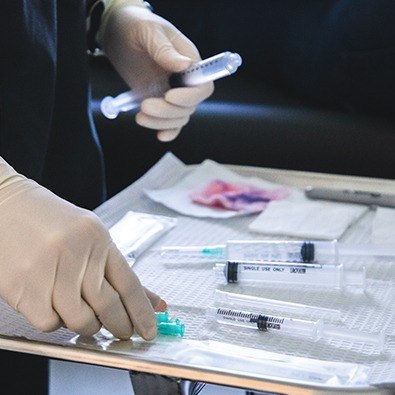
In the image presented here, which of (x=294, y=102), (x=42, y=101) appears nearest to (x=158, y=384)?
(x=42, y=101)

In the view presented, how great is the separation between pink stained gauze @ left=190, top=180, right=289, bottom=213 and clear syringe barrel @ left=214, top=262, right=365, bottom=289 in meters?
0.20

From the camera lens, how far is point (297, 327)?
0.70 m

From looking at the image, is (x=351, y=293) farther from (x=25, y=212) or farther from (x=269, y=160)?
(x=269, y=160)

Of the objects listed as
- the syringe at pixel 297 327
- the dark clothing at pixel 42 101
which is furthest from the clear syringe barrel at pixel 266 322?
the dark clothing at pixel 42 101

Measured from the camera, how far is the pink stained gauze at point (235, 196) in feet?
3.29

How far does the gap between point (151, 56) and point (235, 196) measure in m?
0.18

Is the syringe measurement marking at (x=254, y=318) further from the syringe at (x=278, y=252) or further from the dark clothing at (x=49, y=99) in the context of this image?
the dark clothing at (x=49, y=99)

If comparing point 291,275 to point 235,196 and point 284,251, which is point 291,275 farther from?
point 235,196

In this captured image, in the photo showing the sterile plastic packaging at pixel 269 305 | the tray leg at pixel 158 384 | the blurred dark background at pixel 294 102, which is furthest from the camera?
the blurred dark background at pixel 294 102

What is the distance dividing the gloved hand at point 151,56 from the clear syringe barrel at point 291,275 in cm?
25

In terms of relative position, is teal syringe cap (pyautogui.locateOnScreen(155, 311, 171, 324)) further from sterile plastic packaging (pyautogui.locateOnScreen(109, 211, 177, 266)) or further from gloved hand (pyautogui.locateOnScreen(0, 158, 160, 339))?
sterile plastic packaging (pyautogui.locateOnScreen(109, 211, 177, 266))

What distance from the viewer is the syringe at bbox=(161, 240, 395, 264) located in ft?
2.81

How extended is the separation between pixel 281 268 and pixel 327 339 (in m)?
0.12

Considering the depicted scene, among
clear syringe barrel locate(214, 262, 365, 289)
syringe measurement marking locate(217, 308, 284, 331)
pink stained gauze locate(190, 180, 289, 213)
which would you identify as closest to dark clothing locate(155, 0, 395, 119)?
pink stained gauze locate(190, 180, 289, 213)
